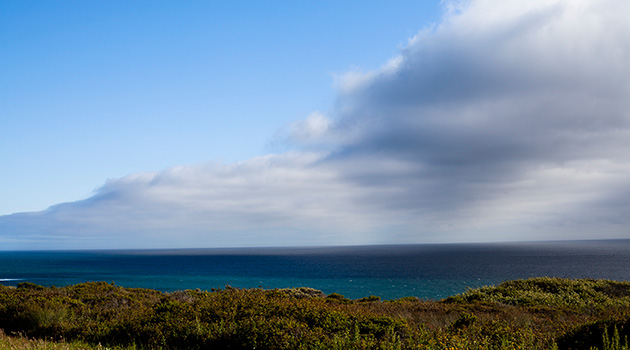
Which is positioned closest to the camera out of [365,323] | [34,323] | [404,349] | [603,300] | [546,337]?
[404,349]

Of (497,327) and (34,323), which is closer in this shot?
(497,327)

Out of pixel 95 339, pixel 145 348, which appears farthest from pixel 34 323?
pixel 145 348

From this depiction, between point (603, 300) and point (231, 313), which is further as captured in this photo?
point (603, 300)

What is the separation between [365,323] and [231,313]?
3.55 metres

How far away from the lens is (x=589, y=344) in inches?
352

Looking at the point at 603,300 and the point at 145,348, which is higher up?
the point at 145,348

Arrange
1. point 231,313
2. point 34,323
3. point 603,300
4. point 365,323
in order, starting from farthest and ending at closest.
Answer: point 603,300, point 34,323, point 231,313, point 365,323

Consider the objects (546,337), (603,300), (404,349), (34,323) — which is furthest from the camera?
(603,300)

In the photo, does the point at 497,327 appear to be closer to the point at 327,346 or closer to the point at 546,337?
the point at 546,337

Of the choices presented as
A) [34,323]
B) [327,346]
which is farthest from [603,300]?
[34,323]

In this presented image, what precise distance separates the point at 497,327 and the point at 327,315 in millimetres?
4104

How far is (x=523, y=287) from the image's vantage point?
26.9 meters

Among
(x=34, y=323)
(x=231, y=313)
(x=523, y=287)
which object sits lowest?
(x=523, y=287)

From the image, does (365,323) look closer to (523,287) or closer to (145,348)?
(145,348)
